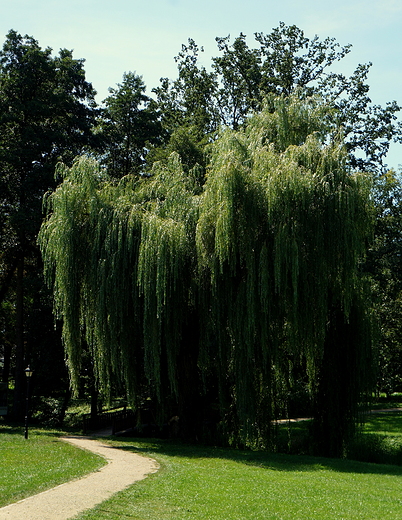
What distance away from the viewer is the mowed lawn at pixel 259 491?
9.51 m

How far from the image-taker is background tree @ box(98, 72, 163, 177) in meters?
32.7

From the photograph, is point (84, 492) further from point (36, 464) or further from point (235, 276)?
point (235, 276)

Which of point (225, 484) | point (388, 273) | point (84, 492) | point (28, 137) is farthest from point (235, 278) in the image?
point (388, 273)

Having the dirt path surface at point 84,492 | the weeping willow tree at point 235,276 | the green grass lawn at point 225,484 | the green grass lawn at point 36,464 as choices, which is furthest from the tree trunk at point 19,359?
the dirt path surface at point 84,492

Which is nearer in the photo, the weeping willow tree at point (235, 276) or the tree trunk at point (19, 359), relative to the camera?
the weeping willow tree at point (235, 276)

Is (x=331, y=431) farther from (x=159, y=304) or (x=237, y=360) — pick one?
(x=159, y=304)

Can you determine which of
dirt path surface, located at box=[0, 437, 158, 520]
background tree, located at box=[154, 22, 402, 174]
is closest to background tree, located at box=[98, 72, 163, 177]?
background tree, located at box=[154, 22, 402, 174]

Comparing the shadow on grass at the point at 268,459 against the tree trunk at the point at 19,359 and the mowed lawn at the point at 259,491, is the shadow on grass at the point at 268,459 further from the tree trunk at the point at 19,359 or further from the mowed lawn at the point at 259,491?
the tree trunk at the point at 19,359

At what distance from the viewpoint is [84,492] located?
10.7m

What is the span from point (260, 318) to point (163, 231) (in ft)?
12.5

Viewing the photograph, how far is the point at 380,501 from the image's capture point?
35.8 feet

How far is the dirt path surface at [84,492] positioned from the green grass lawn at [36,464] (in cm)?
31

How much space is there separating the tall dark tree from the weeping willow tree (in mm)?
8357

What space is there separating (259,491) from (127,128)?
2534 centimetres
